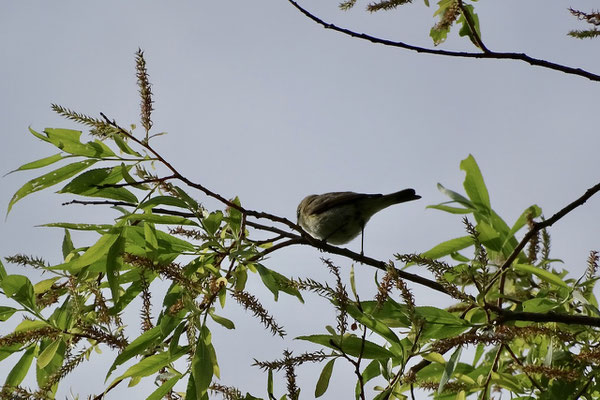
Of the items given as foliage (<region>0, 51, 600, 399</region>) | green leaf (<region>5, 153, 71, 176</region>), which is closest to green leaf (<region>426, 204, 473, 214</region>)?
foliage (<region>0, 51, 600, 399</region>)

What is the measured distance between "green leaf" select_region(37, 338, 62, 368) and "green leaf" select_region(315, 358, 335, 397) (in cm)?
102

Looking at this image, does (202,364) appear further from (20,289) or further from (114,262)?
(20,289)

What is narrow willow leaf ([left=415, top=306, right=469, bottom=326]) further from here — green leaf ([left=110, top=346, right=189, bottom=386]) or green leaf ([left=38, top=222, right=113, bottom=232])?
green leaf ([left=38, top=222, right=113, bottom=232])

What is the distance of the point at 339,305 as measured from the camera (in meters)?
1.94

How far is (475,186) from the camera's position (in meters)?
2.75

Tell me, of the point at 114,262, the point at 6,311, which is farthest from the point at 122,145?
the point at 6,311

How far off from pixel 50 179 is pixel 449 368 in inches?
65.7

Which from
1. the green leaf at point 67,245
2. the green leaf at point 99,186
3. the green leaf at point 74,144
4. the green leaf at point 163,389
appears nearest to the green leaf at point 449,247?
the green leaf at point 163,389

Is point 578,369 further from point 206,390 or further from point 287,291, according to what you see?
point 206,390

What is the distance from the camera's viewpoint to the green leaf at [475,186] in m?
2.75

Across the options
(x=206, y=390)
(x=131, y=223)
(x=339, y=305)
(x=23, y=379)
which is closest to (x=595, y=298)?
(x=339, y=305)

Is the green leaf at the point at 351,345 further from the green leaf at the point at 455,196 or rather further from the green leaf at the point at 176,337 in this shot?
the green leaf at the point at 455,196

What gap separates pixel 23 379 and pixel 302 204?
4.49m

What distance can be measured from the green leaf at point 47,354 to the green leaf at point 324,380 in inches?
40.0
